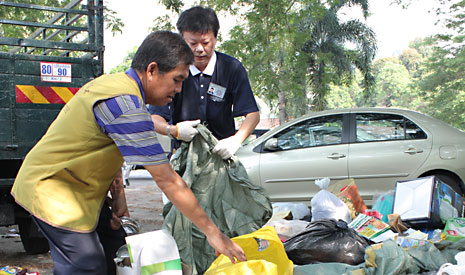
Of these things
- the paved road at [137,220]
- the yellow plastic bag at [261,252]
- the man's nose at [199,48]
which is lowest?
the paved road at [137,220]

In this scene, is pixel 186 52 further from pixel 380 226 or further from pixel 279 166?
pixel 279 166

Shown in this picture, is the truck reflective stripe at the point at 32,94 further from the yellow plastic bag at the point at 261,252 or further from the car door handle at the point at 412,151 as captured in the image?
the car door handle at the point at 412,151

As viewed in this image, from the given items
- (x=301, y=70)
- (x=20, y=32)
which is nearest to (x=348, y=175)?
(x=301, y=70)

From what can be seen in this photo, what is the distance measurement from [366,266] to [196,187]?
4.44 ft

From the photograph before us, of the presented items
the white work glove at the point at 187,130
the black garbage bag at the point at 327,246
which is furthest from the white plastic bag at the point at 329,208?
the white work glove at the point at 187,130

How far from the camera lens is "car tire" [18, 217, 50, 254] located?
467cm

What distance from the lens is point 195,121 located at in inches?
103

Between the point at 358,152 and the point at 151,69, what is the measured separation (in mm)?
4774

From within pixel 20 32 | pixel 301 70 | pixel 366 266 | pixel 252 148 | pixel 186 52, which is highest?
pixel 20 32

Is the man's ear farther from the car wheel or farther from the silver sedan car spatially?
the car wheel

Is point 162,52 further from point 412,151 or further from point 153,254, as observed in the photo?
point 412,151

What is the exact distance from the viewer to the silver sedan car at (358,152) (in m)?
5.94

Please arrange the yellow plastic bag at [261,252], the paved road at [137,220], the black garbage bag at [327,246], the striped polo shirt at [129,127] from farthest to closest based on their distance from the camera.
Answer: the paved road at [137,220], the black garbage bag at [327,246], the yellow plastic bag at [261,252], the striped polo shirt at [129,127]

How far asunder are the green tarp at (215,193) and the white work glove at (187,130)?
0.05 metres
